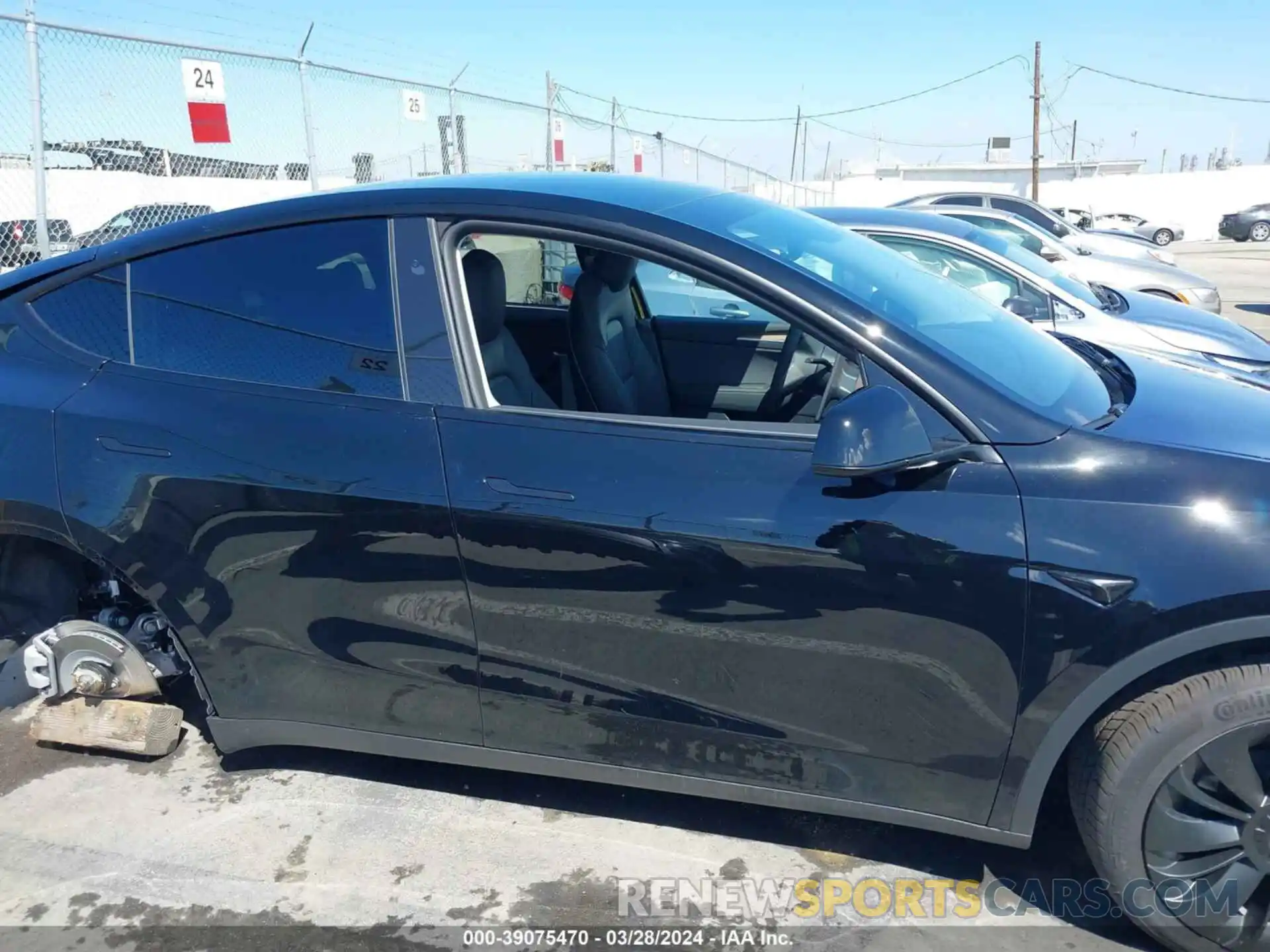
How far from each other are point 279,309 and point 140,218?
28.6 feet

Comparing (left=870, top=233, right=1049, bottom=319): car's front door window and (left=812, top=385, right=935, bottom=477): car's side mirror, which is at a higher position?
(left=870, top=233, right=1049, bottom=319): car's front door window

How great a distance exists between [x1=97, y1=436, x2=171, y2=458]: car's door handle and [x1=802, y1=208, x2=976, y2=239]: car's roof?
15.7ft

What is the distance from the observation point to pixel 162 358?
99.3 inches

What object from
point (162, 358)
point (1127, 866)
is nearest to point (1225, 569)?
point (1127, 866)

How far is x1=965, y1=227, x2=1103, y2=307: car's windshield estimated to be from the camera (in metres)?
6.05

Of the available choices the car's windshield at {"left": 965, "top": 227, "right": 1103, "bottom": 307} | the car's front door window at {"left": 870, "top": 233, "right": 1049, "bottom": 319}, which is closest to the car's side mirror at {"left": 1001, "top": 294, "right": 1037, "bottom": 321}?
the car's front door window at {"left": 870, "top": 233, "right": 1049, "bottom": 319}

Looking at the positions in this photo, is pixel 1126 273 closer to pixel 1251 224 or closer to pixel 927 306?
pixel 927 306

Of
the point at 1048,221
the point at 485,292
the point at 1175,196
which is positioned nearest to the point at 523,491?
the point at 485,292

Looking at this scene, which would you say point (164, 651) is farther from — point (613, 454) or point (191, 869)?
point (613, 454)

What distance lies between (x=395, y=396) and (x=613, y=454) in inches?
23.2

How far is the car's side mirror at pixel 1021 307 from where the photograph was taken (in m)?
5.51

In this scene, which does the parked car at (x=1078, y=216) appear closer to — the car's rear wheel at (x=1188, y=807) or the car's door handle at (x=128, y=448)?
the car's rear wheel at (x=1188, y=807)

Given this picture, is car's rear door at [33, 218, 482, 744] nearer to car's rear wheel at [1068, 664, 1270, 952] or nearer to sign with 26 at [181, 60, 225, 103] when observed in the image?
car's rear wheel at [1068, 664, 1270, 952]

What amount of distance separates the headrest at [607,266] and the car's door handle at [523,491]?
3.37 feet
